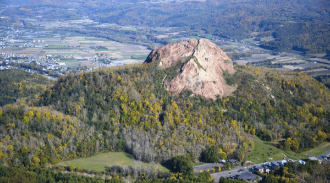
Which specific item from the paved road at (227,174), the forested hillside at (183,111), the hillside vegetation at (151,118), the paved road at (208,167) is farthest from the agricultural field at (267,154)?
the paved road at (208,167)

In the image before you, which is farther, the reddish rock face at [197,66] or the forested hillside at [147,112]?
the reddish rock face at [197,66]

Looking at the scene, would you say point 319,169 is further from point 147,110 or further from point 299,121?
point 147,110

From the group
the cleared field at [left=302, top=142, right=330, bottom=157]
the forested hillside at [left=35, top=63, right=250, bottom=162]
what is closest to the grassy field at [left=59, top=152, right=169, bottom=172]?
the forested hillside at [left=35, top=63, right=250, bottom=162]

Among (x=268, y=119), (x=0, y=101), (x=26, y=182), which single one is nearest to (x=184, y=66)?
(x=268, y=119)

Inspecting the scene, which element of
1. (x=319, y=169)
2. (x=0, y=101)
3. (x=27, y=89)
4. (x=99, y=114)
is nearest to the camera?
(x=319, y=169)

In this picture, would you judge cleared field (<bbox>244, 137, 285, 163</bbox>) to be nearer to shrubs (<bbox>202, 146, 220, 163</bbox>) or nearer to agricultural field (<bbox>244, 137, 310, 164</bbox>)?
agricultural field (<bbox>244, 137, 310, 164</bbox>)

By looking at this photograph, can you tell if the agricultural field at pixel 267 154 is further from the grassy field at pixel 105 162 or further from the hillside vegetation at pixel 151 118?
the grassy field at pixel 105 162

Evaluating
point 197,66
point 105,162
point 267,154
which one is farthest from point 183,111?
point 105,162
